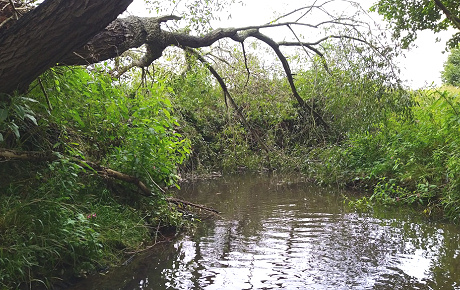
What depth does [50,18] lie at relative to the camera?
3094 millimetres

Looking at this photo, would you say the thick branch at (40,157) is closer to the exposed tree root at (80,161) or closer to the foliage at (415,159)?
the exposed tree root at (80,161)

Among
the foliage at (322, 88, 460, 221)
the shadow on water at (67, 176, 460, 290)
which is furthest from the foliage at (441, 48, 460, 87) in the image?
the shadow on water at (67, 176, 460, 290)

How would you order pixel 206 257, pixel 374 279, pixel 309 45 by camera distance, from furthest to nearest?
pixel 309 45
pixel 206 257
pixel 374 279

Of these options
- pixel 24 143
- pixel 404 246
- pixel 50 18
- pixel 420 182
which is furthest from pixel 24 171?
pixel 420 182

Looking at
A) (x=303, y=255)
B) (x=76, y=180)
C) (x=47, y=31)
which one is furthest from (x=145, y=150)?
(x=303, y=255)

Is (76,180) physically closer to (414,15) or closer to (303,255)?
(303,255)

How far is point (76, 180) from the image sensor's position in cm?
462

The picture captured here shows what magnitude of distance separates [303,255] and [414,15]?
7.75 metres

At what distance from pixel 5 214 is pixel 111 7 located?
2.04m

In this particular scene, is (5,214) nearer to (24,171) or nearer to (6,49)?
(24,171)

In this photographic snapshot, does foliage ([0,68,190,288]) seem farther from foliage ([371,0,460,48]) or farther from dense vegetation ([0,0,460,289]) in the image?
foliage ([371,0,460,48])

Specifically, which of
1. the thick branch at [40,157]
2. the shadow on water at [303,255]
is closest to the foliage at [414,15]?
the shadow on water at [303,255]

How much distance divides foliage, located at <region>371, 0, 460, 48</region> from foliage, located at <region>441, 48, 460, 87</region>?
54.9ft

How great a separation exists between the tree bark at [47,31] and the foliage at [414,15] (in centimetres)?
756
